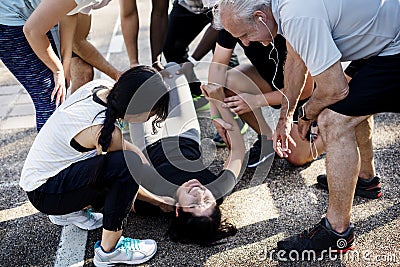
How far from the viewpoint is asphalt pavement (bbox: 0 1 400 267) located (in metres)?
2.23

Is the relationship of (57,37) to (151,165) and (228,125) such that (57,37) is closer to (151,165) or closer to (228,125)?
(151,165)

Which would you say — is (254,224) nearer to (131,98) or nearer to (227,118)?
(227,118)

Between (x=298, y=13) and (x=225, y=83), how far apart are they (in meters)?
1.08

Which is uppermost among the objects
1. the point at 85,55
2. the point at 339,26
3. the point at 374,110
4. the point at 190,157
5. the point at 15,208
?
the point at 339,26

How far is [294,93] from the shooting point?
236 cm

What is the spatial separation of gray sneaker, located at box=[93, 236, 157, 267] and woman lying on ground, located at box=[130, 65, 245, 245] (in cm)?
17

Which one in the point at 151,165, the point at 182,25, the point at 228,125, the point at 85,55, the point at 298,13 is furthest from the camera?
the point at 182,25

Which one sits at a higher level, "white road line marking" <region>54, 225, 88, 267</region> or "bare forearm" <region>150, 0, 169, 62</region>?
"bare forearm" <region>150, 0, 169, 62</region>

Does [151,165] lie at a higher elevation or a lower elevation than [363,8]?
lower

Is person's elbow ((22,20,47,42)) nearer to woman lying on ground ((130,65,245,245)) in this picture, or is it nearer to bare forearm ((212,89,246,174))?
woman lying on ground ((130,65,245,245))

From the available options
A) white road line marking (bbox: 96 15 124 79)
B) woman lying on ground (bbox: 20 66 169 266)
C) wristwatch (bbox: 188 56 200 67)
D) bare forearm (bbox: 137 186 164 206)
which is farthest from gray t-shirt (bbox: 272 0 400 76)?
white road line marking (bbox: 96 15 124 79)

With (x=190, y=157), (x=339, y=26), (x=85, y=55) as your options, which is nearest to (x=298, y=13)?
(x=339, y=26)

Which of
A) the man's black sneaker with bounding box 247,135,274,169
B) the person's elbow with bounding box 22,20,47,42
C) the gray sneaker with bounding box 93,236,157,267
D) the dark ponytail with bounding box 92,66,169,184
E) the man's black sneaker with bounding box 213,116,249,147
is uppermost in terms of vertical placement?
the person's elbow with bounding box 22,20,47,42

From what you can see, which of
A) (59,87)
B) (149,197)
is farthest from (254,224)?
(59,87)
